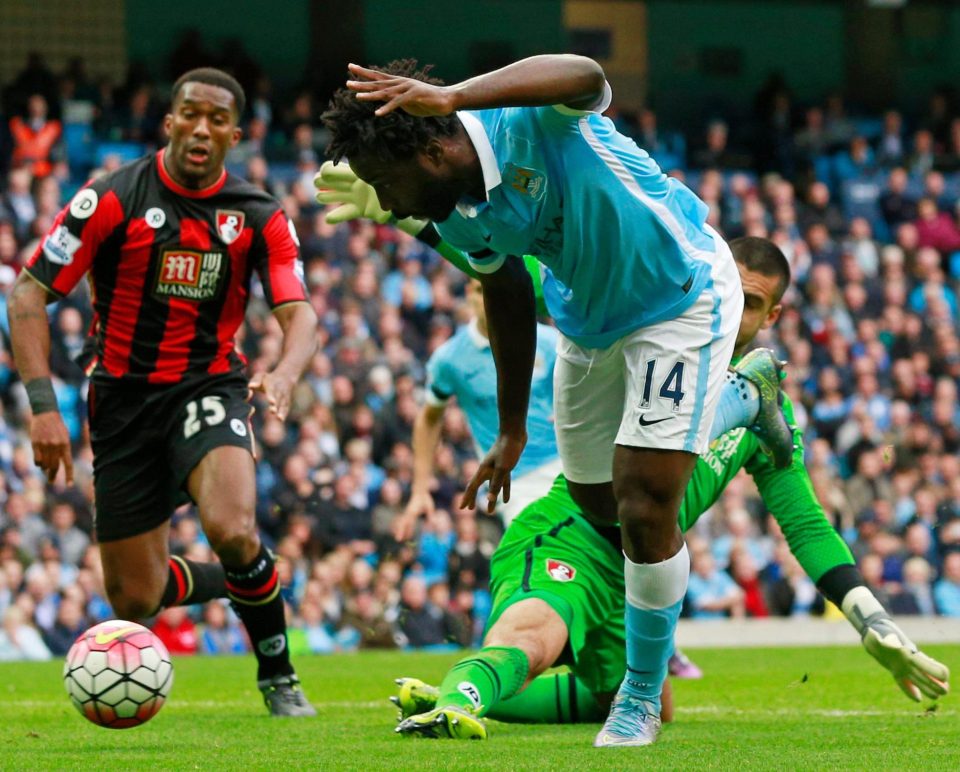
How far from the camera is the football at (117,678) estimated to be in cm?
575

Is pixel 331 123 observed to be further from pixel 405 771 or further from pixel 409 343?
pixel 409 343

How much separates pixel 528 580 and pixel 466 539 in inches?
350

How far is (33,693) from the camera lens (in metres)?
9.03

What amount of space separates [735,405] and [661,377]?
998 mm

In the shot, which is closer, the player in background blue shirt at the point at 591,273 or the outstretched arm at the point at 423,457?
the player in background blue shirt at the point at 591,273

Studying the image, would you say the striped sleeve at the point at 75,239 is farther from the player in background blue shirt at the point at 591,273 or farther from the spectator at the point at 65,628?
the spectator at the point at 65,628

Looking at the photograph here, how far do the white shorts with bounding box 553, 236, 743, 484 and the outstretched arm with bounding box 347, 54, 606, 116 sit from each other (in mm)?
879

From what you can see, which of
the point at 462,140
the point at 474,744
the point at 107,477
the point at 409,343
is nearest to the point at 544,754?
the point at 474,744

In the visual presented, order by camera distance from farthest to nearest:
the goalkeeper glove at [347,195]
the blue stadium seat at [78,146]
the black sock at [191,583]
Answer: the blue stadium seat at [78,146]
the black sock at [191,583]
the goalkeeper glove at [347,195]

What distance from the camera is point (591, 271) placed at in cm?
548

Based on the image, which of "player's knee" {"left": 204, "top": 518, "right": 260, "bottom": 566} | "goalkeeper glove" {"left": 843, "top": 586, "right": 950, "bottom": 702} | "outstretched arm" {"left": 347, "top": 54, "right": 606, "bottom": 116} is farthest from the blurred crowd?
"outstretched arm" {"left": 347, "top": 54, "right": 606, "bottom": 116}

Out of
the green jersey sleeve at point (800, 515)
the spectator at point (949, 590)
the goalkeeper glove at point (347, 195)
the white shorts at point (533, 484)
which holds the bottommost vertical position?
the spectator at point (949, 590)

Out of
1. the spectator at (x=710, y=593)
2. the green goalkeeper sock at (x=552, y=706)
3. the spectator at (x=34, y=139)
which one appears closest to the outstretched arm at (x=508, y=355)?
the green goalkeeper sock at (x=552, y=706)

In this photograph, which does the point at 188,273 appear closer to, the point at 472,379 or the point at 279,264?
the point at 279,264
